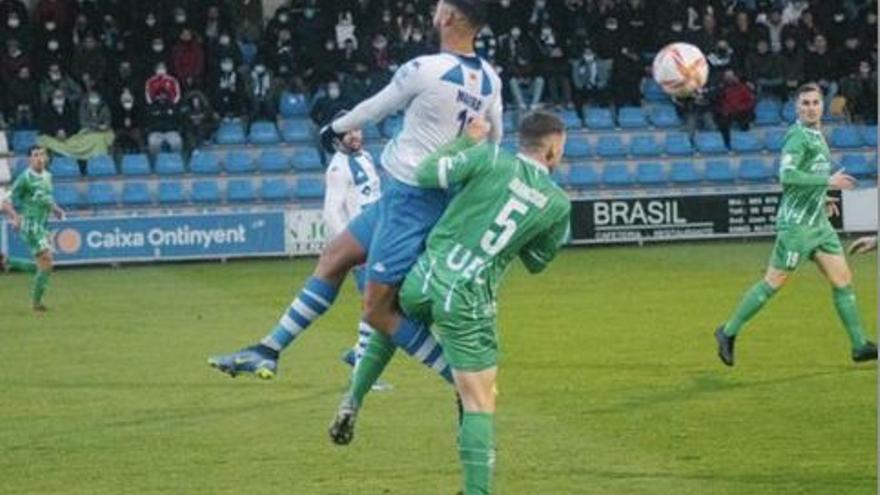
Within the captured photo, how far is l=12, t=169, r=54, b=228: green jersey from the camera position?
25.1 meters

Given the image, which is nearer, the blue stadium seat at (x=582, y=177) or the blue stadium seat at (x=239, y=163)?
the blue stadium seat at (x=239, y=163)

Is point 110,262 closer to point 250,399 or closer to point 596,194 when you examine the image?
point 596,194

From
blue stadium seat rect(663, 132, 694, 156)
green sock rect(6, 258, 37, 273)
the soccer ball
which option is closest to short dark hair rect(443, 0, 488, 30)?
the soccer ball

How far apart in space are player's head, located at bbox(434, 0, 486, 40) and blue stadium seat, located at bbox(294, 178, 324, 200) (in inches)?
905

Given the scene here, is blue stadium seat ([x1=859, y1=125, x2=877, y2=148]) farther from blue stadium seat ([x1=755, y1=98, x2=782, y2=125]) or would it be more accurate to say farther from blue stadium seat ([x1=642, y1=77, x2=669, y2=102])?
blue stadium seat ([x1=642, y1=77, x2=669, y2=102])

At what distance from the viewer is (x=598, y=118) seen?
3559 centimetres

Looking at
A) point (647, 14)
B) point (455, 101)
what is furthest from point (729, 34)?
point (455, 101)

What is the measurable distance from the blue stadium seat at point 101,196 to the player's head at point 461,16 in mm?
23195

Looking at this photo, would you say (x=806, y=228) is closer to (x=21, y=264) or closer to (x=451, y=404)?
(x=451, y=404)

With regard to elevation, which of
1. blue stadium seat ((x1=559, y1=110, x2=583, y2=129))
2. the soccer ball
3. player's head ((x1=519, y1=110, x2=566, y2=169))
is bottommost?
blue stadium seat ((x1=559, y1=110, x2=583, y2=129))

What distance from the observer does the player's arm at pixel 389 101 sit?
34.1ft

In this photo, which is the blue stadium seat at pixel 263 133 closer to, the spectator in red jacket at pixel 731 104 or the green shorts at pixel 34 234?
the spectator in red jacket at pixel 731 104

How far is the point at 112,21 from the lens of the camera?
3431cm

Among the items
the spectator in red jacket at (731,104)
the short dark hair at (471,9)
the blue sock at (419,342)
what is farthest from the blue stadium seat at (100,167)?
the short dark hair at (471,9)
